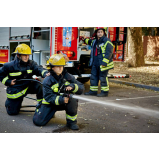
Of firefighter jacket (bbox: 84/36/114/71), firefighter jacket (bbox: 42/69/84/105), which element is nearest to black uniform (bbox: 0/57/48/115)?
firefighter jacket (bbox: 42/69/84/105)

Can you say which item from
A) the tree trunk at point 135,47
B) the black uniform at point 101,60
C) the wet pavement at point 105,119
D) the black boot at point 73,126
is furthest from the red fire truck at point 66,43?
the tree trunk at point 135,47

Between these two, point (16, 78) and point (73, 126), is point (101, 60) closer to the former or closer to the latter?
point (16, 78)

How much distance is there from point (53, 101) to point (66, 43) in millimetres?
4208

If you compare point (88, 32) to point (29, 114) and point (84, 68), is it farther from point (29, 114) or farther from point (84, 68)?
point (29, 114)

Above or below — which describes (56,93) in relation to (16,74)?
below

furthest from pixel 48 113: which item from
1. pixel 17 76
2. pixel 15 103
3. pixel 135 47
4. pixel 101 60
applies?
pixel 135 47

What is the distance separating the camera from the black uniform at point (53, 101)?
3894 millimetres

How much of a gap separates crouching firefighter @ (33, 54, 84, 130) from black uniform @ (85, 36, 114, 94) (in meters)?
3.04

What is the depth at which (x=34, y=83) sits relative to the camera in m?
4.91

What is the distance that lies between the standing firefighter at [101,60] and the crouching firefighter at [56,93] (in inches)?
119

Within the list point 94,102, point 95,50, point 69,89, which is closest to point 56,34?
point 95,50

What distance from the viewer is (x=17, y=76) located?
4730 millimetres

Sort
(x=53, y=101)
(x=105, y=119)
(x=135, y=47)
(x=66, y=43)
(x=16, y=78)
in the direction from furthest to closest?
(x=135, y=47)
(x=66, y=43)
(x=16, y=78)
(x=105, y=119)
(x=53, y=101)

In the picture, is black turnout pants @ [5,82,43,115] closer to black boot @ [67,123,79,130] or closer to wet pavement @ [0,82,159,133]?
wet pavement @ [0,82,159,133]
